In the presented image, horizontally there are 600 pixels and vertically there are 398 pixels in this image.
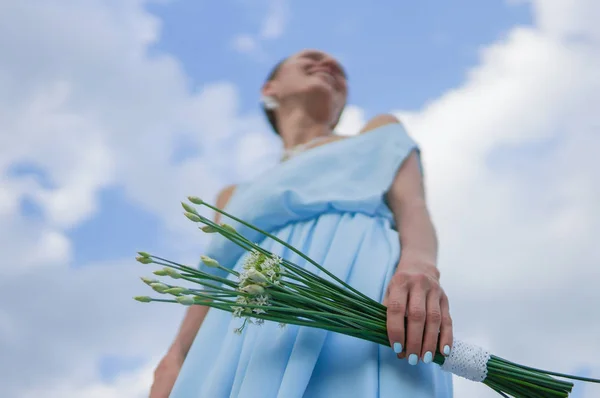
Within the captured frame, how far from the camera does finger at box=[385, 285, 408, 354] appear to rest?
4.12 feet

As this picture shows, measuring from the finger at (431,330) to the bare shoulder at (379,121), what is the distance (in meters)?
0.77

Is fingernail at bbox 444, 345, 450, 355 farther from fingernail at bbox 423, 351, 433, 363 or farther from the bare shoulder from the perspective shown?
the bare shoulder

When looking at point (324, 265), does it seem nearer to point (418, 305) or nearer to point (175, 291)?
point (418, 305)

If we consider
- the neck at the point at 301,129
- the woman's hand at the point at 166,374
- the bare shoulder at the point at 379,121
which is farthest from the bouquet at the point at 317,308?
the neck at the point at 301,129

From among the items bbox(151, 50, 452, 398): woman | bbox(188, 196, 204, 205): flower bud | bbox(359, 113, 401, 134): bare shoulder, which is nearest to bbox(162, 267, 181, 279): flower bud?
bbox(188, 196, 204, 205): flower bud

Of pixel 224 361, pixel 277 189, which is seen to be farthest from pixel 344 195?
pixel 224 361

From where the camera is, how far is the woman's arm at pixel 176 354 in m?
1.75

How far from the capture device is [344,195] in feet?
5.67

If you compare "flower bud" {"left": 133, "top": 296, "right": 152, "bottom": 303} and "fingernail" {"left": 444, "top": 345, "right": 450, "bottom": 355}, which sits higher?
"fingernail" {"left": 444, "top": 345, "right": 450, "bottom": 355}

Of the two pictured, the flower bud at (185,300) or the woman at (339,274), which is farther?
the woman at (339,274)

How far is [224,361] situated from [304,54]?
1173 millimetres

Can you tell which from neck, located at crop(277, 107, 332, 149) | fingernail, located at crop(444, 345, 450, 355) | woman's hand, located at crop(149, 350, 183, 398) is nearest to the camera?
fingernail, located at crop(444, 345, 450, 355)

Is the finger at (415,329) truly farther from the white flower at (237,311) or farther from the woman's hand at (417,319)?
the white flower at (237,311)

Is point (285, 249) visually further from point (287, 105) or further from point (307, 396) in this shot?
point (287, 105)
